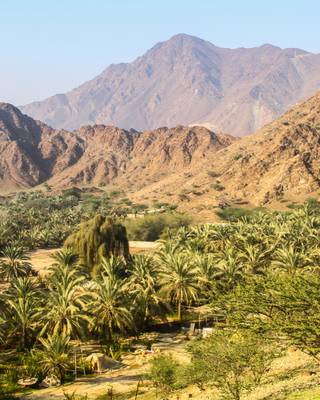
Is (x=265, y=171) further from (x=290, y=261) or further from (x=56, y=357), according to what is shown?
(x=56, y=357)

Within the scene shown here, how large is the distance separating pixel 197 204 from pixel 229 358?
102437 millimetres

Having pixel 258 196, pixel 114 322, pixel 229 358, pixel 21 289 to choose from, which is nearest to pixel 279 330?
pixel 229 358

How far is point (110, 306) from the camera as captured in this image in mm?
33594

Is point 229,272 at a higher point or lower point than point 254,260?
higher

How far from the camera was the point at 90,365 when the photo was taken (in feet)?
100

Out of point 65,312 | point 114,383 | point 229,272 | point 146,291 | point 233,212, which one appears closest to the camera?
point 114,383

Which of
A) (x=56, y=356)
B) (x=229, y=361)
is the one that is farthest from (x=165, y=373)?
(x=56, y=356)

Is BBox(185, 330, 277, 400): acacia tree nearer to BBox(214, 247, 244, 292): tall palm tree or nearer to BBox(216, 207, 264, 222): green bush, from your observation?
BBox(214, 247, 244, 292): tall palm tree

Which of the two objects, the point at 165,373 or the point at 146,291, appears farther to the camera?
the point at 146,291

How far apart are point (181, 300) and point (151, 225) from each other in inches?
2104

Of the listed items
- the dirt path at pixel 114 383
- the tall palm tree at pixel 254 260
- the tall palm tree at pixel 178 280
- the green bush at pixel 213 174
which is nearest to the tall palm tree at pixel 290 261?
the tall palm tree at pixel 254 260

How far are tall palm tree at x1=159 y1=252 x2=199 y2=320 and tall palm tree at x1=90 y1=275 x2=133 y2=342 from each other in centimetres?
563

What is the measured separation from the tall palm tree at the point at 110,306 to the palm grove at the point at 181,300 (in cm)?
7

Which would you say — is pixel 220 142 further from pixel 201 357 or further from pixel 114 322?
pixel 201 357
